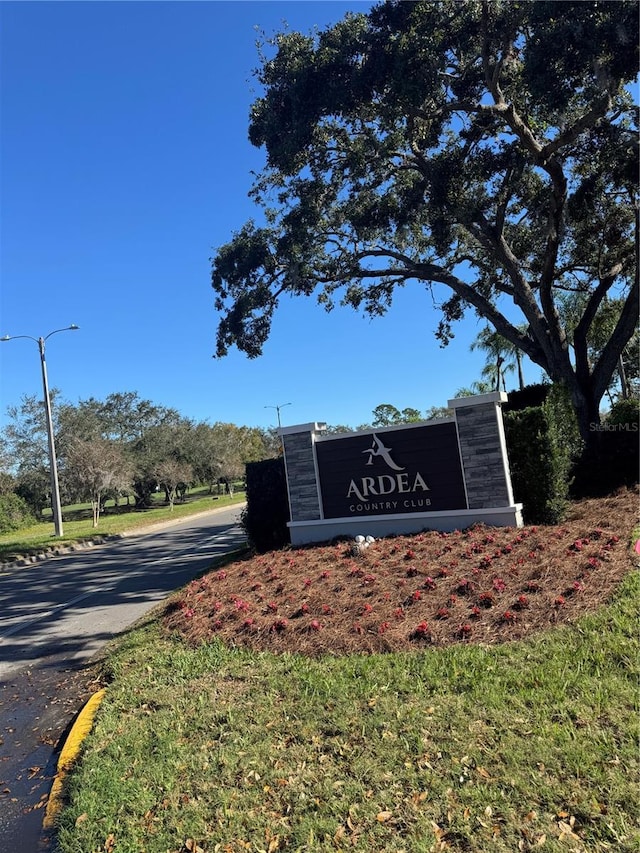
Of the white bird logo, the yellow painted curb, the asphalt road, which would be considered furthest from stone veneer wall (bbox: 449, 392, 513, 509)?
the yellow painted curb

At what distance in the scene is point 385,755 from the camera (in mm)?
3146

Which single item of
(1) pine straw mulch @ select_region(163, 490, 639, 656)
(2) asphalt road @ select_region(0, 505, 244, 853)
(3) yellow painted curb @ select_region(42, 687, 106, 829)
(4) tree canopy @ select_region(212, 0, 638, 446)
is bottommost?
(2) asphalt road @ select_region(0, 505, 244, 853)

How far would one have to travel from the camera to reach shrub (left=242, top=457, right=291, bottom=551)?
34.3 feet

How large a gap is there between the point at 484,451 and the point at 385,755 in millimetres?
5617

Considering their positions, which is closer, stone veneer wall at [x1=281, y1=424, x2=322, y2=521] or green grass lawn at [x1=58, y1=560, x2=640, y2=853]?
green grass lawn at [x1=58, y1=560, x2=640, y2=853]

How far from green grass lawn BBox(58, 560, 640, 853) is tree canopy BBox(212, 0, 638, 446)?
861 cm

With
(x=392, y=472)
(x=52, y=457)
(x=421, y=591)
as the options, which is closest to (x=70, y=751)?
(x=421, y=591)

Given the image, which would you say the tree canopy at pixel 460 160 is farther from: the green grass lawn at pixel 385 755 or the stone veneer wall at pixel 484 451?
the green grass lawn at pixel 385 755

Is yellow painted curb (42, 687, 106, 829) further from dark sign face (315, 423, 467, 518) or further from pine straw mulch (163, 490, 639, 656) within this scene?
dark sign face (315, 423, 467, 518)

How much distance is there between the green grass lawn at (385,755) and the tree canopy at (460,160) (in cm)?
861

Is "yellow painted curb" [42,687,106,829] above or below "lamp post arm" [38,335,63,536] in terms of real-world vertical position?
below

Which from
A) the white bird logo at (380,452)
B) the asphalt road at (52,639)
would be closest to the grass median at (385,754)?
the asphalt road at (52,639)

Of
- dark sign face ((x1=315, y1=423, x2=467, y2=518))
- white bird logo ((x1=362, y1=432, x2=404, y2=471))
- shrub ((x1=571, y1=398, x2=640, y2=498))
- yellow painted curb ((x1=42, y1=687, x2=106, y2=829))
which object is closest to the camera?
yellow painted curb ((x1=42, y1=687, x2=106, y2=829))

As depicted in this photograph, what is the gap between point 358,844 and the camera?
8.39 feet
